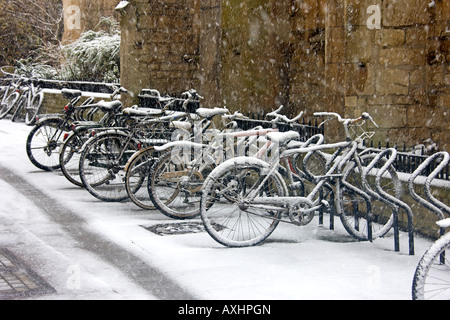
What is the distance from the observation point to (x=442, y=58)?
32.1 ft

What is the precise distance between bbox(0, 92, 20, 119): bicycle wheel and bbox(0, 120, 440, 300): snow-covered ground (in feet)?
35.6

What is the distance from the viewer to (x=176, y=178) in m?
7.73

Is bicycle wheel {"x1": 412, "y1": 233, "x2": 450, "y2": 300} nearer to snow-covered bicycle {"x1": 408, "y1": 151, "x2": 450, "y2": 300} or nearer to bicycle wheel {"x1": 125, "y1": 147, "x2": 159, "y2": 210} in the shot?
snow-covered bicycle {"x1": 408, "y1": 151, "x2": 450, "y2": 300}

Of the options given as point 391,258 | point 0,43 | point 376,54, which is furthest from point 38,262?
point 0,43

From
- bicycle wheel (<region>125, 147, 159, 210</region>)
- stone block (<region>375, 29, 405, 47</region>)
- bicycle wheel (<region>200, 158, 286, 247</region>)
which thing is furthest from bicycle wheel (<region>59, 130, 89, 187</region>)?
stone block (<region>375, 29, 405, 47</region>)

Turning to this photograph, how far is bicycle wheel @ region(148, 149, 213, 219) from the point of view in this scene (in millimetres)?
7719

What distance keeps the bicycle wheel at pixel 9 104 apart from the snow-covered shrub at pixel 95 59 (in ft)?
4.81

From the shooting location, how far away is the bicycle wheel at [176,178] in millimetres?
7719

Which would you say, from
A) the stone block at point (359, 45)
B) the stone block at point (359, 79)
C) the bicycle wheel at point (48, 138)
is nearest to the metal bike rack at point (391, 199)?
the stone block at point (359, 79)

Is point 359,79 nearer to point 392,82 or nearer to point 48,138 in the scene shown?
point 392,82

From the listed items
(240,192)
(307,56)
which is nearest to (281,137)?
(240,192)

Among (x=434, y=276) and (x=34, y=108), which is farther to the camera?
(x=34, y=108)

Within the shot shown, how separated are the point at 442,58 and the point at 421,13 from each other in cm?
77

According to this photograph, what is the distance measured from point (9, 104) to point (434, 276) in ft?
53.2
